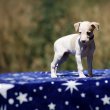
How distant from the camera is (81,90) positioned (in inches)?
45.6

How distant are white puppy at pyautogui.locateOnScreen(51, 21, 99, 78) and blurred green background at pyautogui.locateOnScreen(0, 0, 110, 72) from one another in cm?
141

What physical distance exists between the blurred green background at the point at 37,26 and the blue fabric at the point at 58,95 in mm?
1589

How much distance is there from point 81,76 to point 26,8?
2.16m

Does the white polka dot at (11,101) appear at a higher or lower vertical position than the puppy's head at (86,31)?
lower

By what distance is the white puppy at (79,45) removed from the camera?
126 centimetres

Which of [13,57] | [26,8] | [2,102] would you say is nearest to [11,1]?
[26,8]

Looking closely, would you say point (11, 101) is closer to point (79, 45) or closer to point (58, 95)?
point (58, 95)

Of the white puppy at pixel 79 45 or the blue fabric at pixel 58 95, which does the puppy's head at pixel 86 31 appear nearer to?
the white puppy at pixel 79 45

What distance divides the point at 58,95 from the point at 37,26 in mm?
2008

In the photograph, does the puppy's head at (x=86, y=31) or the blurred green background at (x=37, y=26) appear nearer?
the puppy's head at (x=86, y=31)

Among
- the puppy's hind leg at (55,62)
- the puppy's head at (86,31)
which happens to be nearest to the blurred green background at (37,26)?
the puppy's hind leg at (55,62)

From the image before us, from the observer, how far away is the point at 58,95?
1160 mm

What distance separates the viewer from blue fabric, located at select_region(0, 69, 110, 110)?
116 cm

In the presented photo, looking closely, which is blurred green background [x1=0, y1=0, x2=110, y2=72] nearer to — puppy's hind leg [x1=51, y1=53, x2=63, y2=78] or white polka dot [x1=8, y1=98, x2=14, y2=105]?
puppy's hind leg [x1=51, y1=53, x2=63, y2=78]
